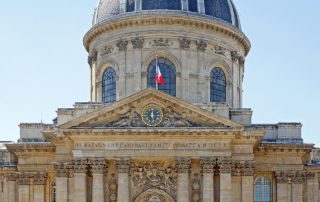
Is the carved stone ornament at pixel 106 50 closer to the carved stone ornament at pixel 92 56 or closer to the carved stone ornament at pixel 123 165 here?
the carved stone ornament at pixel 92 56

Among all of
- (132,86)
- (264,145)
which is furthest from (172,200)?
(132,86)

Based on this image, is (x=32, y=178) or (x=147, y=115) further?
(x=32, y=178)

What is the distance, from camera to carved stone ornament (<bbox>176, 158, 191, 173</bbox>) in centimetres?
4506

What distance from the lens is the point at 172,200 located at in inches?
1802

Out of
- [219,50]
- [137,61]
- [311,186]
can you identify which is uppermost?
[219,50]

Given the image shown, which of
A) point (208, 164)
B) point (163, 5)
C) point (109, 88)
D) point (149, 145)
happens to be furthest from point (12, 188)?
point (163, 5)

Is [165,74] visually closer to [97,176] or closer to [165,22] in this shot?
[165,22]

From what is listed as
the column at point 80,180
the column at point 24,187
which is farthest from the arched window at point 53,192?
the column at point 80,180

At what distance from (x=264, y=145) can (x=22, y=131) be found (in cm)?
1593

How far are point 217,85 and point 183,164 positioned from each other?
470 inches

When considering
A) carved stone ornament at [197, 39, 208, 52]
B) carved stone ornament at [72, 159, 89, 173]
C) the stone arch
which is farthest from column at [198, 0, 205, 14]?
carved stone ornament at [72, 159, 89, 173]

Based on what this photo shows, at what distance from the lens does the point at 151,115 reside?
45.4 meters

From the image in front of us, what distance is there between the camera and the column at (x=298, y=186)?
48.8 metres

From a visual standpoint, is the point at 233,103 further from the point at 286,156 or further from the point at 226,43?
the point at 286,156
